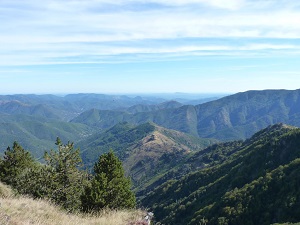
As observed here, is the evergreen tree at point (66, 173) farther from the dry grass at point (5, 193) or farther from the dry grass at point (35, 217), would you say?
the dry grass at point (35, 217)

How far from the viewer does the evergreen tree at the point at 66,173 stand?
34.4 meters

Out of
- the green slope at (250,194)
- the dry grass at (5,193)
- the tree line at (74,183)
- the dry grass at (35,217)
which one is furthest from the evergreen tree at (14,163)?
the green slope at (250,194)

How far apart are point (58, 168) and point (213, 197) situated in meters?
125

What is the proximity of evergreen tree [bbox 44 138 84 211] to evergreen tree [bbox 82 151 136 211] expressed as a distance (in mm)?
2426

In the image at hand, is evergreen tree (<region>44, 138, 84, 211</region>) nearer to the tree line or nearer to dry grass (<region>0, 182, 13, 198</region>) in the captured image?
the tree line

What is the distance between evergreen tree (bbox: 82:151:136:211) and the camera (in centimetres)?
3095

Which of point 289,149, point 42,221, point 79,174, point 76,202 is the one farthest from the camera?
point 289,149

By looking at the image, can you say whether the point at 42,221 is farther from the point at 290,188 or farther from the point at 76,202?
the point at 290,188

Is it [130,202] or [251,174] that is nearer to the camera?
[130,202]

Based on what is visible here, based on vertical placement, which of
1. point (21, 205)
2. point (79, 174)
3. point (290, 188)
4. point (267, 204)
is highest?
point (21, 205)

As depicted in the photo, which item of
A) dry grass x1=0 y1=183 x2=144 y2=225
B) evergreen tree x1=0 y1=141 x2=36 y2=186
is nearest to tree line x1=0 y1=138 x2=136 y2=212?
evergreen tree x1=0 y1=141 x2=36 y2=186

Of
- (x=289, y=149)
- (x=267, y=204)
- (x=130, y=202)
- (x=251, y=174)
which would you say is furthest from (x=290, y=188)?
(x=130, y=202)

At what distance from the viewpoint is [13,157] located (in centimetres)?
5253

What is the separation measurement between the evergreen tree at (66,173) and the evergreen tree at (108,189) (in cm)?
243
